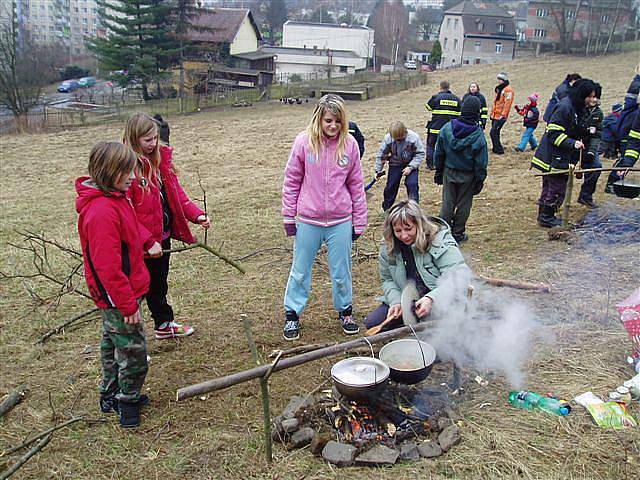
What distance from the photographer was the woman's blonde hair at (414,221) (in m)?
3.54

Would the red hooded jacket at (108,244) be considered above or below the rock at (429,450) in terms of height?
above

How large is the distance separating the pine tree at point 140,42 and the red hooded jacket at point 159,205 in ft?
90.1

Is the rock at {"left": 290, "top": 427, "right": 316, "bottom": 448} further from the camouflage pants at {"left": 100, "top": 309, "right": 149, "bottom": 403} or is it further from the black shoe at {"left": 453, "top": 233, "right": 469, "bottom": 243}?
the black shoe at {"left": 453, "top": 233, "right": 469, "bottom": 243}

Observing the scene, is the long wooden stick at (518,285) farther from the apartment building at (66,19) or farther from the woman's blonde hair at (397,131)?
the apartment building at (66,19)

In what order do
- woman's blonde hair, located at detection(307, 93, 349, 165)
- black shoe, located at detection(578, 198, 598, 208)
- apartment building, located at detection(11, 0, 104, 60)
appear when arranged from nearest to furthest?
woman's blonde hair, located at detection(307, 93, 349, 165)
black shoe, located at detection(578, 198, 598, 208)
apartment building, located at detection(11, 0, 104, 60)

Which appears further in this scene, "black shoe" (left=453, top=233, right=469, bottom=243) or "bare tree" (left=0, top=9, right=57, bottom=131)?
"bare tree" (left=0, top=9, right=57, bottom=131)

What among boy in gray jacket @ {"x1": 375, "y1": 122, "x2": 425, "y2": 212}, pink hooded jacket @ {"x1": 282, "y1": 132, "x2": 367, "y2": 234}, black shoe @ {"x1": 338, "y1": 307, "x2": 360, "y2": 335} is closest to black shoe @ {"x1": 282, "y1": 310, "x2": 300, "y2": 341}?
black shoe @ {"x1": 338, "y1": 307, "x2": 360, "y2": 335}

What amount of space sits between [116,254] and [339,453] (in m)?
1.62

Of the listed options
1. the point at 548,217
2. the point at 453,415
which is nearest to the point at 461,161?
the point at 548,217

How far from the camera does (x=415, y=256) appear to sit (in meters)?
3.74

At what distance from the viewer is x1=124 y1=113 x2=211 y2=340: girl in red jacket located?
11.9ft

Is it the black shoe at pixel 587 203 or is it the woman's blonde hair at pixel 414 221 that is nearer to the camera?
the woman's blonde hair at pixel 414 221

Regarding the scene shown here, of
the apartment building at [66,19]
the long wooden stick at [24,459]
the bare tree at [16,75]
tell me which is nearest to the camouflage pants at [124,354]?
the long wooden stick at [24,459]

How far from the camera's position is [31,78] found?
27.3 metres
